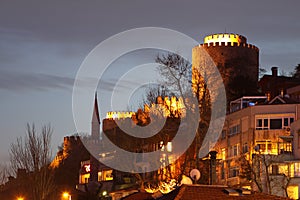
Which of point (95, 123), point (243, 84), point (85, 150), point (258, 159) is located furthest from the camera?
point (95, 123)

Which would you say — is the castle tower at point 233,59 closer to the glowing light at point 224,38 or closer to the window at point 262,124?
the glowing light at point 224,38

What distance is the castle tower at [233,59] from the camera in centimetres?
10338

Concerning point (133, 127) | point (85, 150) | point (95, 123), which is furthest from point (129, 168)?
point (95, 123)

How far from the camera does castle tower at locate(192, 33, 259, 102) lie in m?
103

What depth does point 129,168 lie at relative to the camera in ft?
316

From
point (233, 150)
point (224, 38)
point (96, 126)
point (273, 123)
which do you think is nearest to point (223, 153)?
point (233, 150)

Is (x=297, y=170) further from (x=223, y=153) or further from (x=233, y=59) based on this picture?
(x=233, y=59)

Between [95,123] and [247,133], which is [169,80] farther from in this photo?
[95,123]

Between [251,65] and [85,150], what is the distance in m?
47.4

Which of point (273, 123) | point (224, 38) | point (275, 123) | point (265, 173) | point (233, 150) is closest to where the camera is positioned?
point (265, 173)

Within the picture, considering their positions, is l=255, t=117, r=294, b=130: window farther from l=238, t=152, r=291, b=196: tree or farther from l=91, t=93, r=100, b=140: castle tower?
l=91, t=93, r=100, b=140: castle tower

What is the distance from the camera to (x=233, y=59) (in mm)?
108500

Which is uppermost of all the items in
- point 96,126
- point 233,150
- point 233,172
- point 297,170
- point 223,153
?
point 96,126

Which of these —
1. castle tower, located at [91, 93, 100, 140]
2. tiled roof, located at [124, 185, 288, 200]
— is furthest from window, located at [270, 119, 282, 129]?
castle tower, located at [91, 93, 100, 140]
